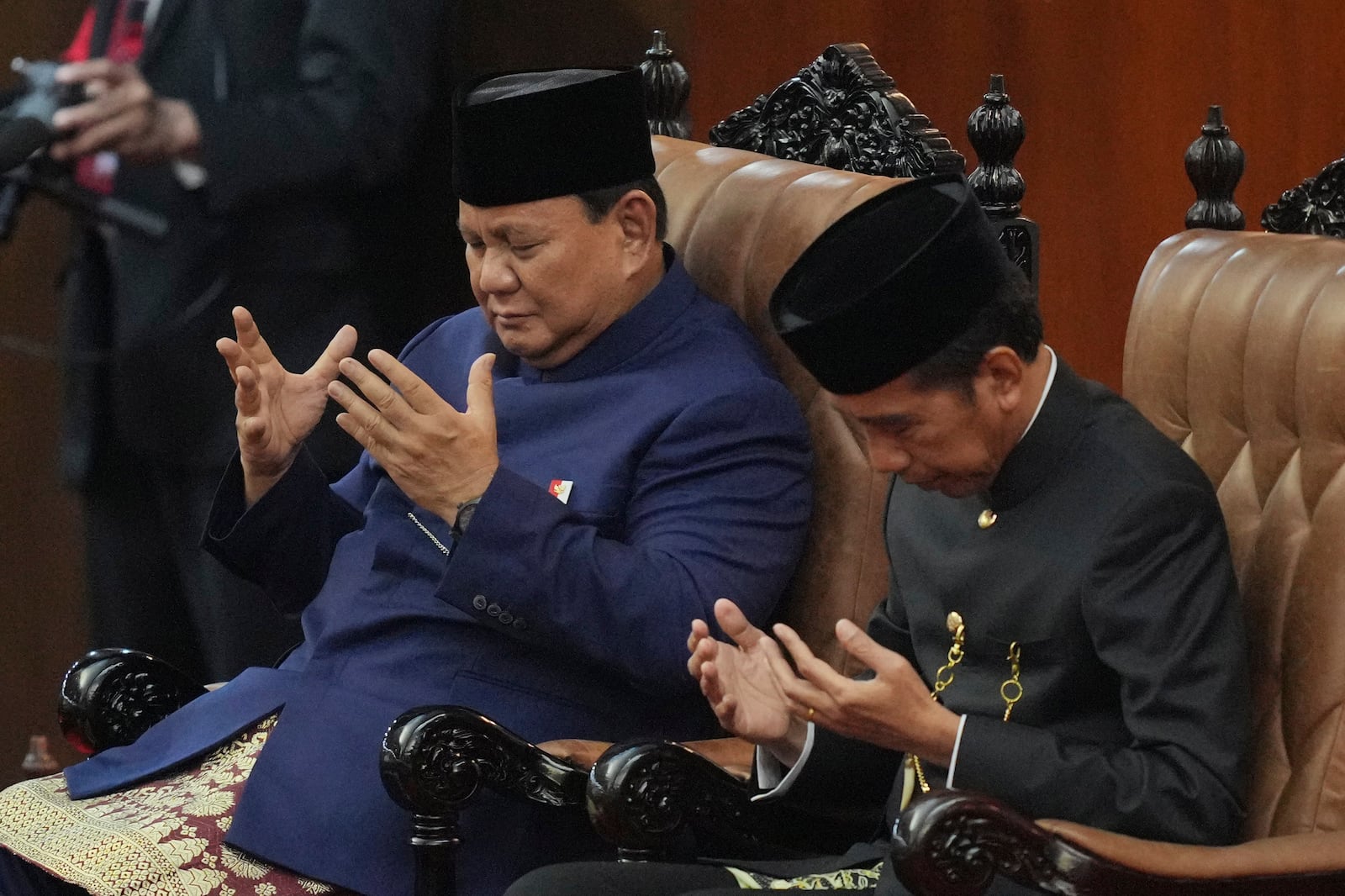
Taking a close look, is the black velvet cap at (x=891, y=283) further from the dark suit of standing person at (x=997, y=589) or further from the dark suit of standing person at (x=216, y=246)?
the dark suit of standing person at (x=216, y=246)

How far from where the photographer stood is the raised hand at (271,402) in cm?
240

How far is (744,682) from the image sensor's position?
2.01m

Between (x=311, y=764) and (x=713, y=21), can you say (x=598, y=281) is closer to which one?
(x=311, y=764)

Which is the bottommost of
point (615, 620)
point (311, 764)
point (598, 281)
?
point (311, 764)

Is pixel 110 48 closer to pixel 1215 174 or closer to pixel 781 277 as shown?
pixel 781 277

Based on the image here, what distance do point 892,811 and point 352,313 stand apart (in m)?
2.30

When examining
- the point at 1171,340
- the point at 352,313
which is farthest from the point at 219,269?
the point at 1171,340

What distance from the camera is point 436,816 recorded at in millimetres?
2117

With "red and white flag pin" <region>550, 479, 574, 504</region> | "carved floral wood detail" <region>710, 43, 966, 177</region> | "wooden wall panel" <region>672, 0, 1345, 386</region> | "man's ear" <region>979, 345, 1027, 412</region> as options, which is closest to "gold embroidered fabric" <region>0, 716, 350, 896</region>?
"red and white flag pin" <region>550, 479, 574, 504</region>

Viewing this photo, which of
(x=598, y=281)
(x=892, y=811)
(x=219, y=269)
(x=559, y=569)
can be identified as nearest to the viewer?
(x=892, y=811)

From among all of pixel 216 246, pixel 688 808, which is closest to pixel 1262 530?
pixel 688 808

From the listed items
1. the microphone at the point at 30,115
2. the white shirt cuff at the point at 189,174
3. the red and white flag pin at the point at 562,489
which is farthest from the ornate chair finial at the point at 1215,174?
the microphone at the point at 30,115

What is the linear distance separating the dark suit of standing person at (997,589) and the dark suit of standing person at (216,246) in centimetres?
220

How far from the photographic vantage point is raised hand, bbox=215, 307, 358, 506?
2.40 meters
